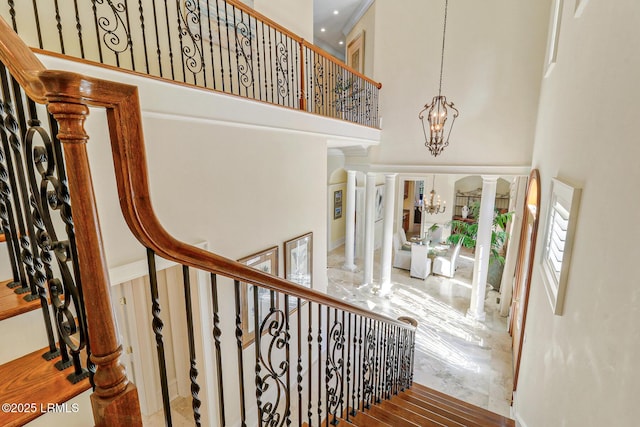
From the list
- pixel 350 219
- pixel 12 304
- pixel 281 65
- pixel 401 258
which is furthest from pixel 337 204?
pixel 12 304

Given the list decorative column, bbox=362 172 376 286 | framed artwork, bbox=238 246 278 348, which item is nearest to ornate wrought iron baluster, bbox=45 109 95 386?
framed artwork, bbox=238 246 278 348

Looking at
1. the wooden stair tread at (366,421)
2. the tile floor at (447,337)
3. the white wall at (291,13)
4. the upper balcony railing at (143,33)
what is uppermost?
the white wall at (291,13)

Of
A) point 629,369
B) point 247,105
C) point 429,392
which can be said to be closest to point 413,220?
point 429,392

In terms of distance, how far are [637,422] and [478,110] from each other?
17.5 feet

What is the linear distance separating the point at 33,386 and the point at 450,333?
5921 millimetres

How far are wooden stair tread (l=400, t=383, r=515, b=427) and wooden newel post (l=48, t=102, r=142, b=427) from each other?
3.14m

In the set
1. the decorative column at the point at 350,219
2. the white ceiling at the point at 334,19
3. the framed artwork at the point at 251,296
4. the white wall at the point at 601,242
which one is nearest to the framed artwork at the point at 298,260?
the framed artwork at the point at 251,296

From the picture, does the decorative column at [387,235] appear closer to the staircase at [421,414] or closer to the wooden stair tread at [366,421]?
the staircase at [421,414]

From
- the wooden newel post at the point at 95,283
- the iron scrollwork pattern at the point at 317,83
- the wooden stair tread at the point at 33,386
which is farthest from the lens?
the iron scrollwork pattern at the point at 317,83

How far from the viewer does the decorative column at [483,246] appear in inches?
216

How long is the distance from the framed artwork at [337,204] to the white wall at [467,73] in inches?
137

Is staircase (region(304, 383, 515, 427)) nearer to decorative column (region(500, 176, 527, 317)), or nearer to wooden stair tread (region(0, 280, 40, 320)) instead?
wooden stair tread (region(0, 280, 40, 320))

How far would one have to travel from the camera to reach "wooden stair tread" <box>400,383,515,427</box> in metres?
2.96

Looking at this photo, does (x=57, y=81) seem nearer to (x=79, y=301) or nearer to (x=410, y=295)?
(x=79, y=301)
